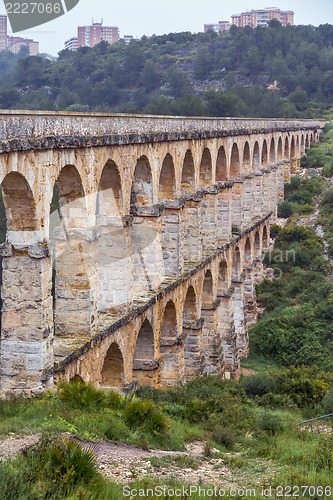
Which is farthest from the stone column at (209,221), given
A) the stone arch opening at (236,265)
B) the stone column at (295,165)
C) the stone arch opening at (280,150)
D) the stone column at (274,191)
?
the stone column at (295,165)

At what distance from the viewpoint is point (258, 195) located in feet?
126

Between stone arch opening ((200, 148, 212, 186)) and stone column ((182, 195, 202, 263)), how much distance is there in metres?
2.57

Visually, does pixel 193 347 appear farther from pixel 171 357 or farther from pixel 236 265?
pixel 236 265

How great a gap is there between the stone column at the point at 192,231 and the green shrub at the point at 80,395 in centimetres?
1114

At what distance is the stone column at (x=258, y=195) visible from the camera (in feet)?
123

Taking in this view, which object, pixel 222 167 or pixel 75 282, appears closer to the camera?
pixel 75 282

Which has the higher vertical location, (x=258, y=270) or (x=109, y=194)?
(x=109, y=194)

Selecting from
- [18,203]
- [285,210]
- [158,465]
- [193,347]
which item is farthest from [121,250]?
[285,210]

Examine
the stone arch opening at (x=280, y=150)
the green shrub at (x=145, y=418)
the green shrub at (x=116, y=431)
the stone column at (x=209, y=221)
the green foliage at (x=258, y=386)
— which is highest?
the stone arch opening at (x=280, y=150)

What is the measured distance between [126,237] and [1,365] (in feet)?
16.3

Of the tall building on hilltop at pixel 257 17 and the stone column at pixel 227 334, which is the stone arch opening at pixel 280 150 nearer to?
the stone column at pixel 227 334

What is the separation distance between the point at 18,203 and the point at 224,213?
16903mm

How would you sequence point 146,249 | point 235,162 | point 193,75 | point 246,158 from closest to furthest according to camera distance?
point 146,249 < point 235,162 < point 246,158 < point 193,75

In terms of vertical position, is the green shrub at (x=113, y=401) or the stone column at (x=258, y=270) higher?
the green shrub at (x=113, y=401)
